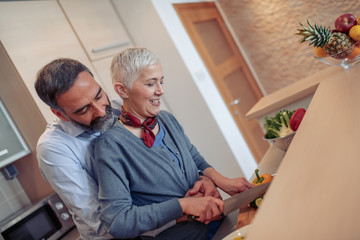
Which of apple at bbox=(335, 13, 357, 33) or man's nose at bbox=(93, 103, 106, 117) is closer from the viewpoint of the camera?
man's nose at bbox=(93, 103, 106, 117)

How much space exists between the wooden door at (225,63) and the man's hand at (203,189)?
2071mm

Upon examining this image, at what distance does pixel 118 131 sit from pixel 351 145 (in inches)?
29.8

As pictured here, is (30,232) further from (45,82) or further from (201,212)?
(201,212)

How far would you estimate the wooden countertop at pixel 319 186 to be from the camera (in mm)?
583

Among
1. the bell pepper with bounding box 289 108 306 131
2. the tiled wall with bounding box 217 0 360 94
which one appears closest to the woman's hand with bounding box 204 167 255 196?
the bell pepper with bounding box 289 108 306 131

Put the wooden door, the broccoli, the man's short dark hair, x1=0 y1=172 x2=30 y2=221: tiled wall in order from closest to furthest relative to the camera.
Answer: the man's short dark hair, the broccoli, x1=0 y1=172 x2=30 y2=221: tiled wall, the wooden door

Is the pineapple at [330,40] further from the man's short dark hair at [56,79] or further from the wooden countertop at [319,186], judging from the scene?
the man's short dark hair at [56,79]

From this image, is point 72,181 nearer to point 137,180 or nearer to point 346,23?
point 137,180

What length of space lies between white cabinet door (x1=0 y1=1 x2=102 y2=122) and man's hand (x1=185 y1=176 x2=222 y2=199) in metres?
1.21

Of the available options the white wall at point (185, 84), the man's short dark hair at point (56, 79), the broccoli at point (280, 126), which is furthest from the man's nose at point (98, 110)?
the white wall at point (185, 84)

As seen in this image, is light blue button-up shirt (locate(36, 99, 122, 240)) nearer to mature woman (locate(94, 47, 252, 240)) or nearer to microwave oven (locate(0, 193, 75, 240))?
mature woman (locate(94, 47, 252, 240))

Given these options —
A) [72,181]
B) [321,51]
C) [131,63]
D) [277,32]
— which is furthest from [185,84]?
[72,181]

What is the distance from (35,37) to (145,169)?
1486 millimetres

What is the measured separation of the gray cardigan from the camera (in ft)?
3.50
